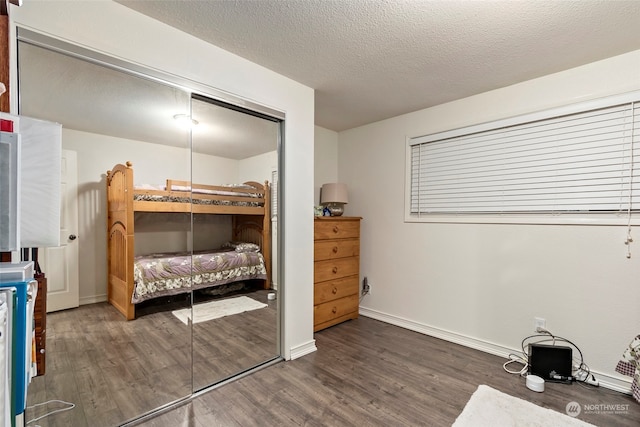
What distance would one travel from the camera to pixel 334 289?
323 cm

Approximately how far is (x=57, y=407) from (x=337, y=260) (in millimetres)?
2414

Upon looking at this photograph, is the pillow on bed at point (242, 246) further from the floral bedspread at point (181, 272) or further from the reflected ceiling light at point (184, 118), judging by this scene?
the reflected ceiling light at point (184, 118)

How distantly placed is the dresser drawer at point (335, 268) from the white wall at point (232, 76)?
0.31 metres

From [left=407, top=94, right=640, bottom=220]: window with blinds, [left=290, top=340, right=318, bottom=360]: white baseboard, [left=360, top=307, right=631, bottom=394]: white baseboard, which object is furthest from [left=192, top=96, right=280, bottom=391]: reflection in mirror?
[left=407, top=94, right=640, bottom=220]: window with blinds

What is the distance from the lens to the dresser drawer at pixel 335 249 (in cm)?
306

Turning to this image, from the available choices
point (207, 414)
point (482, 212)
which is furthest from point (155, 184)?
point (482, 212)

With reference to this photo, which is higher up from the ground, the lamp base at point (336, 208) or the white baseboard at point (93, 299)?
the lamp base at point (336, 208)

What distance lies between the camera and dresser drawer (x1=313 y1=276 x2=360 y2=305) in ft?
10.1

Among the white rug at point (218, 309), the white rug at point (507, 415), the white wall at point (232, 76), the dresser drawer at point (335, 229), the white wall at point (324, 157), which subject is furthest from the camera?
the white wall at point (324, 157)

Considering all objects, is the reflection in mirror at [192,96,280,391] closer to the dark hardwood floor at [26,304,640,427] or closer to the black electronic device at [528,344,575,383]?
the dark hardwood floor at [26,304,640,427]

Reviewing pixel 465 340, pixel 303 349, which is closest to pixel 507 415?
pixel 465 340

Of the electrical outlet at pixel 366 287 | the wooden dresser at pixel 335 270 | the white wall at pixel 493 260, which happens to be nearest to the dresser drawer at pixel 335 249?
the wooden dresser at pixel 335 270

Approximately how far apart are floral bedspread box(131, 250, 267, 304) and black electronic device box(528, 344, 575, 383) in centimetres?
243

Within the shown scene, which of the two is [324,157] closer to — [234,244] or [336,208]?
[336,208]
